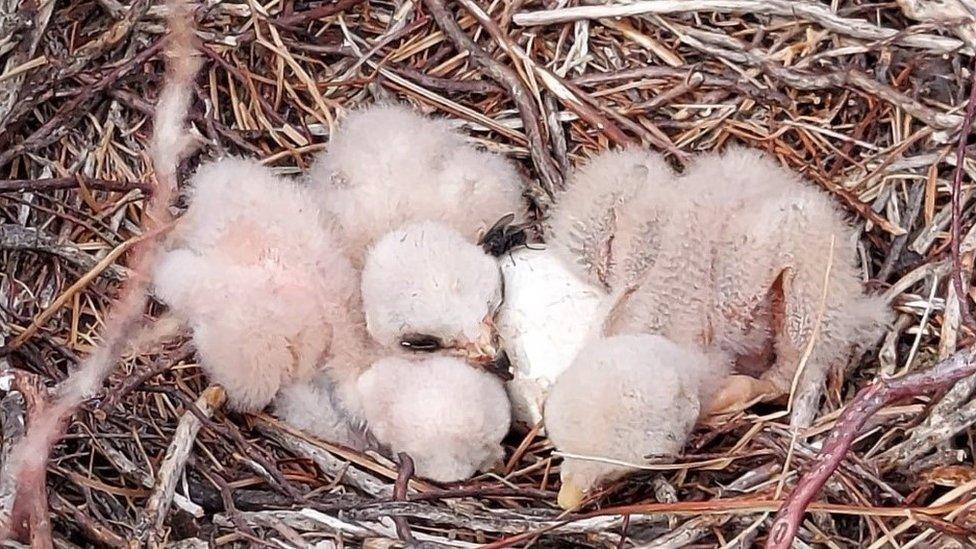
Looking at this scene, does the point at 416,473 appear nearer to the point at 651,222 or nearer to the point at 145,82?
the point at 651,222

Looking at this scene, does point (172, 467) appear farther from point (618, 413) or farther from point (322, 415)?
point (618, 413)

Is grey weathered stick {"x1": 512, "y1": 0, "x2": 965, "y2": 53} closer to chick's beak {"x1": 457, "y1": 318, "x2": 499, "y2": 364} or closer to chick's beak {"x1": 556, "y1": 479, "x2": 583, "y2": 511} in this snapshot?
chick's beak {"x1": 457, "y1": 318, "x2": 499, "y2": 364}

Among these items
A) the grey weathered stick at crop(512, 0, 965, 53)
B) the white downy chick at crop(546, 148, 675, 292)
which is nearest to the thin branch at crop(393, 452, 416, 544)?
the white downy chick at crop(546, 148, 675, 292)

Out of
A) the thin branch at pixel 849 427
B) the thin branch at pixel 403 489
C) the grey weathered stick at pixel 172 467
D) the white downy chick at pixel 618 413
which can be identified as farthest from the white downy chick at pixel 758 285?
the grey weathered stick at pixel 172 467

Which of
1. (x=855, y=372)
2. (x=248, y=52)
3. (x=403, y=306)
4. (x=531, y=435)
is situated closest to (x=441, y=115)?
(x=248, y=52)

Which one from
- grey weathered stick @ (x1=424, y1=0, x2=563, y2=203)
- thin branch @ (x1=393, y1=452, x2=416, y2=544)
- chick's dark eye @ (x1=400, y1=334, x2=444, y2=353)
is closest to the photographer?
thin branch @ (x1=393, y1=452, x2=416, y2=544)

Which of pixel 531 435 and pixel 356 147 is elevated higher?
pixel 356 147
